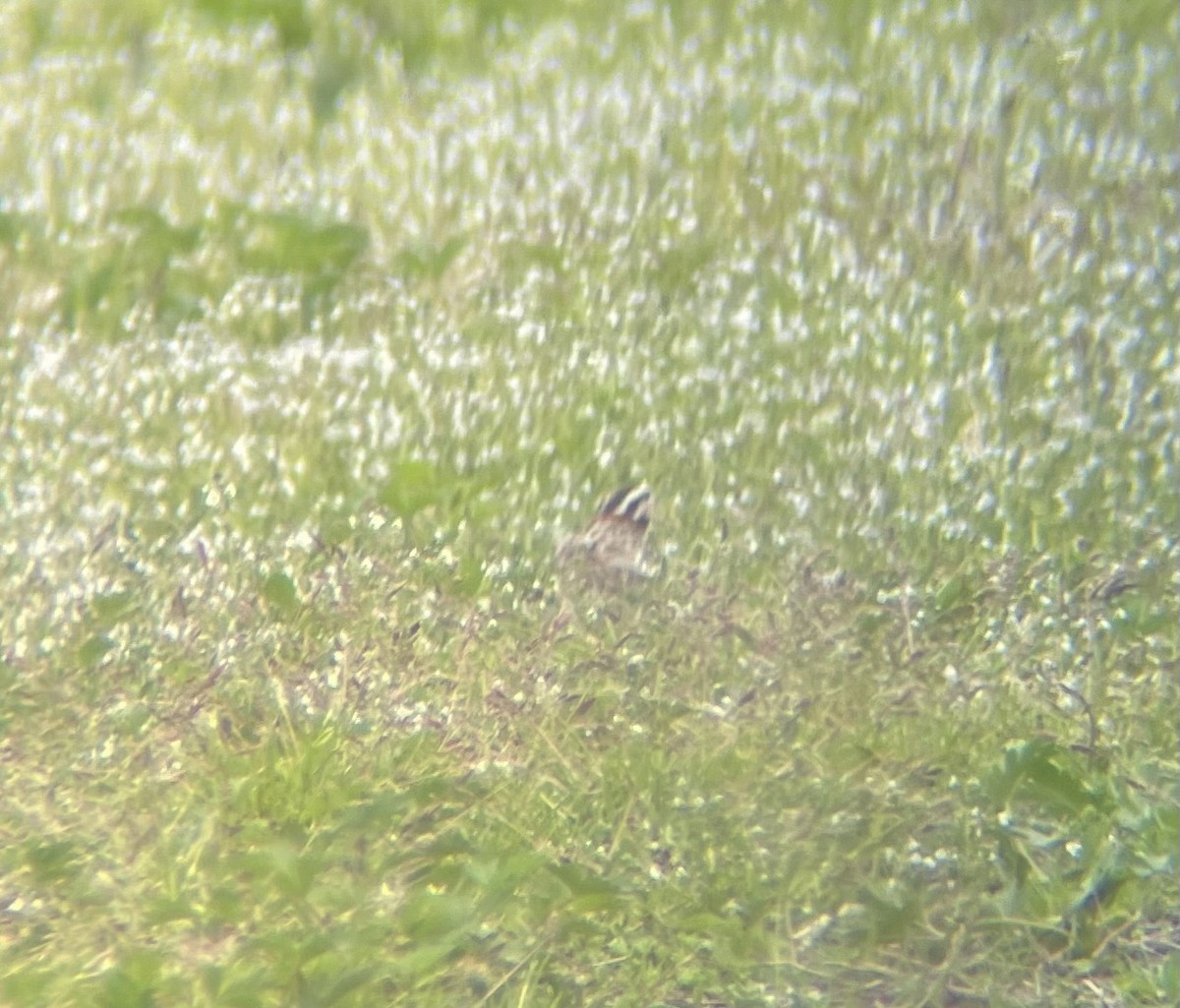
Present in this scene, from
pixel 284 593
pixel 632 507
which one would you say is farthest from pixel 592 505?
pixel 284 593

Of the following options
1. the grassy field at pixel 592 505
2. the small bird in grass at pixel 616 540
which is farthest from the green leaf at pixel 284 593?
the small bird in grass at pixel 616 540

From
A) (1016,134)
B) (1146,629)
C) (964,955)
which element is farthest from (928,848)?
(1016,134)

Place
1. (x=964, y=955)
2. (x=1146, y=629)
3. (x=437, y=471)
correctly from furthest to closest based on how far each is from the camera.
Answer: (x=437, y=471) < (x=1146, y=629) < (x=964, y=955)

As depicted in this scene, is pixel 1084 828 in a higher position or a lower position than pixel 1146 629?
lower

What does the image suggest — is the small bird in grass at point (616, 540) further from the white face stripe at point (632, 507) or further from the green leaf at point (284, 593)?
the green leaf at point (284, 593)

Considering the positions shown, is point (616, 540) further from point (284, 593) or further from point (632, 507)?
point (284, 593)

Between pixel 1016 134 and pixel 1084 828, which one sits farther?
pixel 1016 134

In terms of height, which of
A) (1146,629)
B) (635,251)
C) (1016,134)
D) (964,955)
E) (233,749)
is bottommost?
(964,955)

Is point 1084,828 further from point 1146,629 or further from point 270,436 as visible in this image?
point 270,436

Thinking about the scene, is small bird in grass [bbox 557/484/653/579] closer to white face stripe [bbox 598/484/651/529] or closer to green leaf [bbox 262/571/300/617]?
white face stripe [bbox 598/484/651/529]
